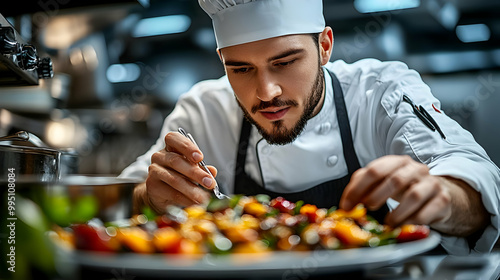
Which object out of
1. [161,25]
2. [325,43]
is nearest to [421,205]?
[325,43]

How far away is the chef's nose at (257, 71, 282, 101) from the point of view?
1.10 metres

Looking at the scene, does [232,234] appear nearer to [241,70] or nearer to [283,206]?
[283,206]

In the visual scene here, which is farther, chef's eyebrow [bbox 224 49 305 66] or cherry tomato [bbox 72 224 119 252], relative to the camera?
chef's eyebrow [bbox 224 49 305 66]

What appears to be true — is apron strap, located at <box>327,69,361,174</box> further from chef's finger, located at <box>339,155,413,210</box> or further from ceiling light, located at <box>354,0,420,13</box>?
ceiling light, located at <box>354,0,420,13</box>

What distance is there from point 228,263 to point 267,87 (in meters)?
0.74

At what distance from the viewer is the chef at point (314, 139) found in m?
0.79

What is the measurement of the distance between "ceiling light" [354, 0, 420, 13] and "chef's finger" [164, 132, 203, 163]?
2400 mm

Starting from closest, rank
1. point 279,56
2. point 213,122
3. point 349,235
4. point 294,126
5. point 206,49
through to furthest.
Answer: point 349,235
point 279,56
point 294,126
point 213,122
point 206,49

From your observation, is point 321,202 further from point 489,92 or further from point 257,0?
point 489,92

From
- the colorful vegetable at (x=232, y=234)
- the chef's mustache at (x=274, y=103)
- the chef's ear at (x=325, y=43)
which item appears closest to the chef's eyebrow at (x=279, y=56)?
the chef's mustache at (x=274, y=103)

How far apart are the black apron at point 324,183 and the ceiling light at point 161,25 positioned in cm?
254

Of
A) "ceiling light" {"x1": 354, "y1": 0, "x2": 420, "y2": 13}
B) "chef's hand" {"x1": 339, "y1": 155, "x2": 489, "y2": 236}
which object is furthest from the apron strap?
"ceiling light" {"x1": 354, "y1": 0, "x2": 420, "y2": 13}

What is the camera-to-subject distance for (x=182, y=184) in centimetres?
105

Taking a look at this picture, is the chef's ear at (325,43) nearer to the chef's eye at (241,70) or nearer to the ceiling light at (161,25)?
the chef's eye at (241,70)
